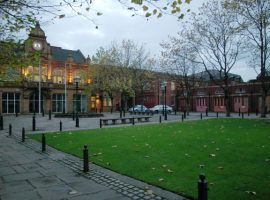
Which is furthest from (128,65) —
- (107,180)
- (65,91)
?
(107,180)

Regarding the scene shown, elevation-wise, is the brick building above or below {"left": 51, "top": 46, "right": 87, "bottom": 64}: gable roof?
below

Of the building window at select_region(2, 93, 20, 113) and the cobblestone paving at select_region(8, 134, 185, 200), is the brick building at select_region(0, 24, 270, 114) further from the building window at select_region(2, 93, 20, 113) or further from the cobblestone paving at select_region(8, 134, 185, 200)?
the cobblestone paving at select_region(8, 134, 185, 200)

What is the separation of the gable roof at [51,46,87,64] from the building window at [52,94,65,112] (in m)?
8.34

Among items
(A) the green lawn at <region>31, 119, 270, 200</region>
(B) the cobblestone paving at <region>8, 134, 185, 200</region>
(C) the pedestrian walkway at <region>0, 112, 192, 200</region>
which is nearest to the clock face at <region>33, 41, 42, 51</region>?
(A) the green lawn at <region>31, 119, 270, 200</region>

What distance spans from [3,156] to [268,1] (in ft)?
96.3

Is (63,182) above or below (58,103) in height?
below

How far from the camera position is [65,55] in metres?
58.6

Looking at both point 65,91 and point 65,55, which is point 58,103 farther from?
point 65,55

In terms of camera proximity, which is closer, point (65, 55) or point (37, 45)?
point (37, 45)

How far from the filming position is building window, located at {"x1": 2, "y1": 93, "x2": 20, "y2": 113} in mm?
46544

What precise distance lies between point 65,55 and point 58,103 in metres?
11.9

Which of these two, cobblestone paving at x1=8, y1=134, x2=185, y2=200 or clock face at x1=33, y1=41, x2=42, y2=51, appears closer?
cobblestone paving at x1=8, y1=134, x2=185, y2=200

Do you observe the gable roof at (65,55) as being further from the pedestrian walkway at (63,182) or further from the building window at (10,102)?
the pedestrian walkway at (63,182)

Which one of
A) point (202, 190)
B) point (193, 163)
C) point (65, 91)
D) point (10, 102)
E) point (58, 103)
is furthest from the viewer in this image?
point (58, 103)
